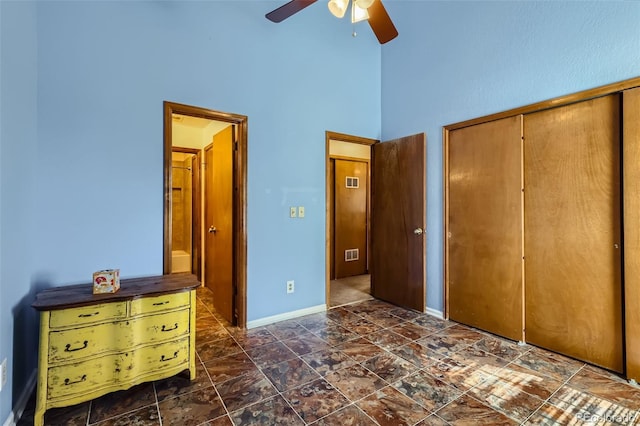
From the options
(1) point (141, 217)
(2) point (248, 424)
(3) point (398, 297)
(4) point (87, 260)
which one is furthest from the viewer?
(3) point (398, 297)

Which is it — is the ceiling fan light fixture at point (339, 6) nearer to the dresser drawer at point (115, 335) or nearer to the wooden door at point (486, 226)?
the wooden door at point (486, 226)

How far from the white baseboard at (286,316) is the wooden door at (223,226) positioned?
0.26m

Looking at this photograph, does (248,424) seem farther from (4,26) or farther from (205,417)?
(4,26)

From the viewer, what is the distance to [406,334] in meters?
2.70

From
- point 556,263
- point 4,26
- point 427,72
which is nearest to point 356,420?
point 556,263

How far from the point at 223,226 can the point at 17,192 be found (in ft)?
5.50

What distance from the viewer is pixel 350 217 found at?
506cm

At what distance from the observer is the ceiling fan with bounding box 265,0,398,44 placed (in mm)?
1873

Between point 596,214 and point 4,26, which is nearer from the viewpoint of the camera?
point 4,26

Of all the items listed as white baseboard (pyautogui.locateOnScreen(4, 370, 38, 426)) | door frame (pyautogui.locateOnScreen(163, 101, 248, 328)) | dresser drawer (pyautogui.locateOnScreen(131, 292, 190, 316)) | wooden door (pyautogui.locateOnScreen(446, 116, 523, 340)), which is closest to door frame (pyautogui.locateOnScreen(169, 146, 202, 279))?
door frame (pyautogui.locateOnScreen(163, 101, 248, 328))

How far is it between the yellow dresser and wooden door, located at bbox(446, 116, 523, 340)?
2423mm

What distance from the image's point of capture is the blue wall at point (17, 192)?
1.44m

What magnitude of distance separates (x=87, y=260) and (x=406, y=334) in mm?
2602

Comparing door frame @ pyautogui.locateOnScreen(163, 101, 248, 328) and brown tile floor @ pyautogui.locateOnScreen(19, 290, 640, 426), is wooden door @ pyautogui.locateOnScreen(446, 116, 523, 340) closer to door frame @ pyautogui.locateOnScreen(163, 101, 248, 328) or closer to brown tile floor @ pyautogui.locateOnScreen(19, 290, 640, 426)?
brown tile floor @ pyautogui.locateOnScreen(19, 290, 640, 426)
